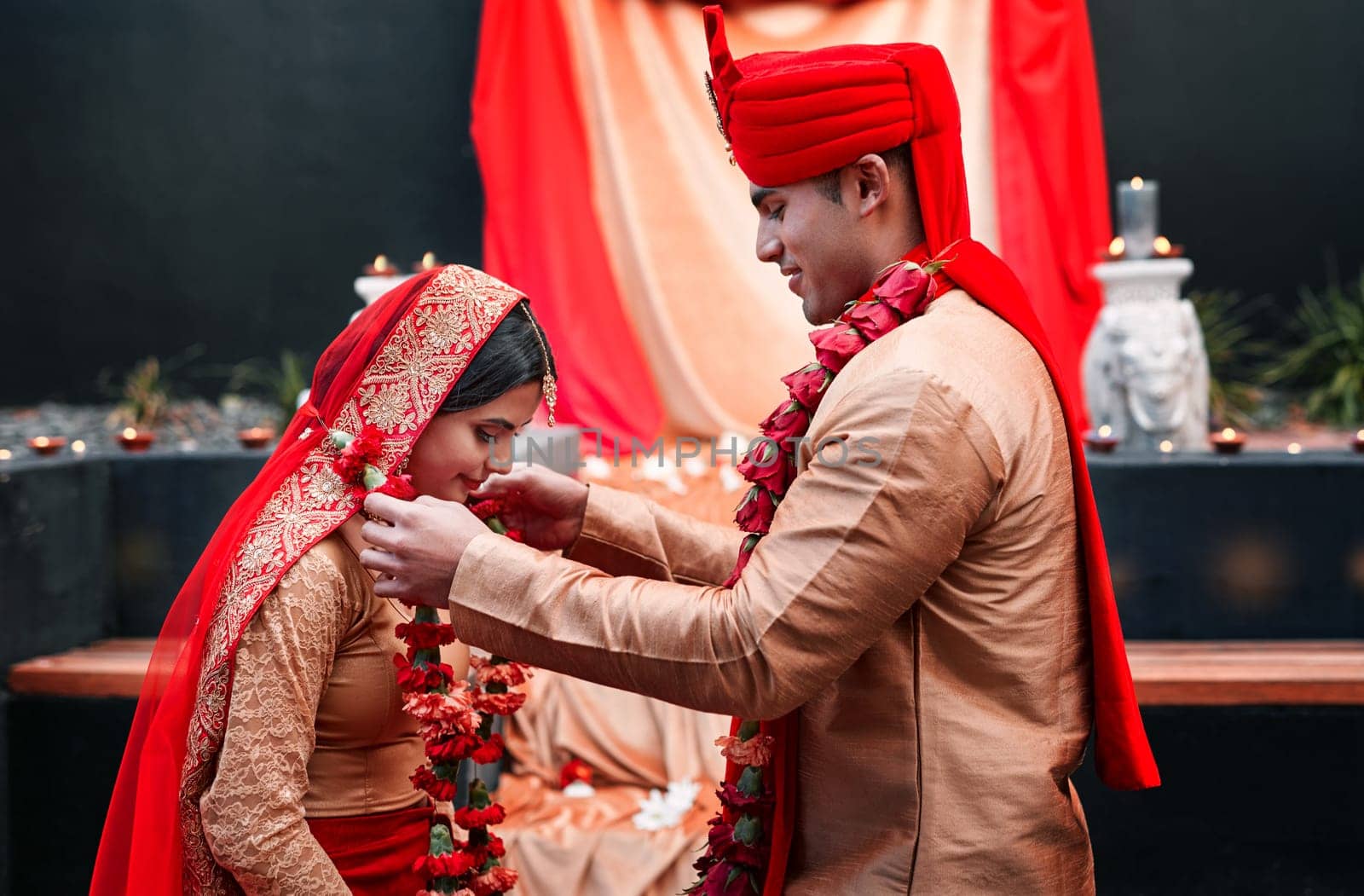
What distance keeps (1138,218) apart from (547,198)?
7.22ft

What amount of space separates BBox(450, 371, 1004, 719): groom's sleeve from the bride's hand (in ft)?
1.44

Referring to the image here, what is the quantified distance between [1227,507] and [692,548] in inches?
92.2

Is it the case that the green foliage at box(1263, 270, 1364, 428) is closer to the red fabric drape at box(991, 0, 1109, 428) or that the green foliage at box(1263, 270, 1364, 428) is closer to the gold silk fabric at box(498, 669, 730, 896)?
the red fabric drape at box(991, 0, 1109, 428)

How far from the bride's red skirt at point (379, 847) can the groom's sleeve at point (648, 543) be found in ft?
1.51

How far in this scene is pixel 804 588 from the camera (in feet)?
4.64

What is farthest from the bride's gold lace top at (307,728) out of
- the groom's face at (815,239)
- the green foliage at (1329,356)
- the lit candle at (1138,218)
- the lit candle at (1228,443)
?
the green foliage at (1329,356)

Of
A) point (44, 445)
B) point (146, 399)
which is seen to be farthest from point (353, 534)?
point (146, 399)

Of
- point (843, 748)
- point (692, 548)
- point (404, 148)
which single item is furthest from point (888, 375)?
point (404, 148)

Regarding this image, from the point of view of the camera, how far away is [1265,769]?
3.36 metres

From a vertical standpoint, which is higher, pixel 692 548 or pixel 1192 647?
pixel 692 548

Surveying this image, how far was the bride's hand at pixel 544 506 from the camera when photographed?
6.31ft

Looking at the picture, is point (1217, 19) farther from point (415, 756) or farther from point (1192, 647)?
point (415, 756)

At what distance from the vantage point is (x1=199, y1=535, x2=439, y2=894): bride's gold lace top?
5.49 ft

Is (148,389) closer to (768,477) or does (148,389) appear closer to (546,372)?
(546,372)
